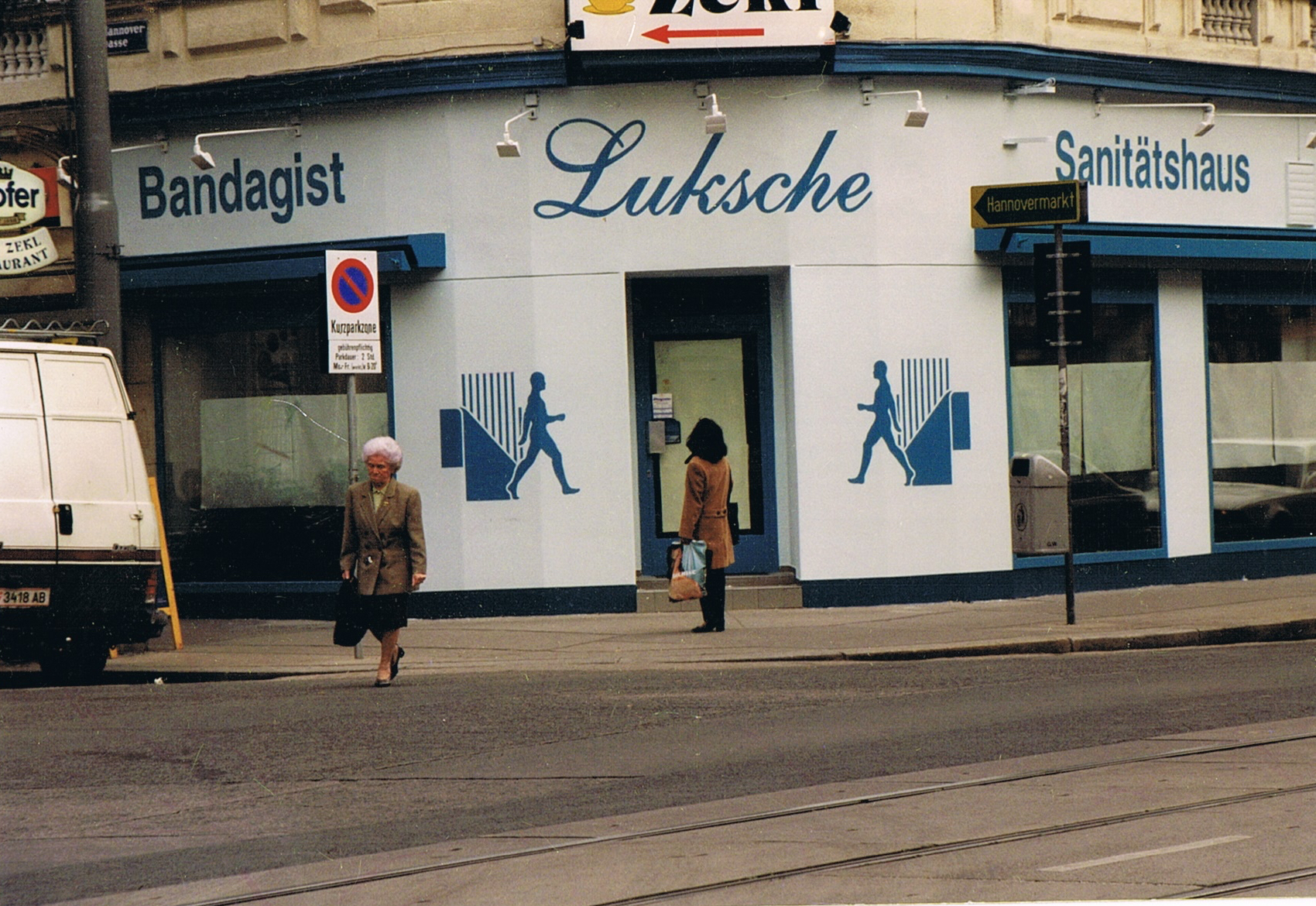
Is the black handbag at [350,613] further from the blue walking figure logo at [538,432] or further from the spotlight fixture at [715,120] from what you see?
the spotlight fixture at [715,120]

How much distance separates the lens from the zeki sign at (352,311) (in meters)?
13.4

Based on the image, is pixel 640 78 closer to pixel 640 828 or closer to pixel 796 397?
pixel 796 397

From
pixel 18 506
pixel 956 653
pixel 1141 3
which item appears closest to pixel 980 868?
pixel 956 653

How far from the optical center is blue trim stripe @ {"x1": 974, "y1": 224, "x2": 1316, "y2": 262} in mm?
17125

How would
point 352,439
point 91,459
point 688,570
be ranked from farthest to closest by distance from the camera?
point 688,570
point 352,439
point 91,459

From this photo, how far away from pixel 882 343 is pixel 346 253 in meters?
5.77

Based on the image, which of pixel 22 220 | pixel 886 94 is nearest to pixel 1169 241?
pixel 886 94

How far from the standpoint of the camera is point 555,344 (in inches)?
656

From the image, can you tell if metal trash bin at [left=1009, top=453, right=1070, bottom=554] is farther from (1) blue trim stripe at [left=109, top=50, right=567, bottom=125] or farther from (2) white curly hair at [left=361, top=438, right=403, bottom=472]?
(1) blue trim stripe at [left=109, top=50, right=567, bottom=125]

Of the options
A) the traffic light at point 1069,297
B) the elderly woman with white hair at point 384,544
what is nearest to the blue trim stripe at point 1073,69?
the traffic light at point 1069,297

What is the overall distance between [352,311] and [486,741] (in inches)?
199

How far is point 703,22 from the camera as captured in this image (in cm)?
1609

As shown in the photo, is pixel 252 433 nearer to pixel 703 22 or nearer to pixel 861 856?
pixel 703 22

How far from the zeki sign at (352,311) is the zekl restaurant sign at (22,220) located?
7.10m
